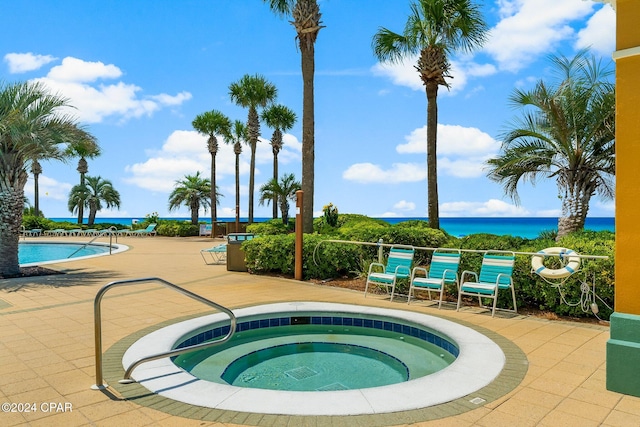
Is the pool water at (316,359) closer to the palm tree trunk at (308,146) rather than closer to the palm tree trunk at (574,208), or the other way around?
the palm tree trunk at (308,146)

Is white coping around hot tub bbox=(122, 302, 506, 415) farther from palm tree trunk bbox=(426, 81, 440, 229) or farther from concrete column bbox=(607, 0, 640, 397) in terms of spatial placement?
palm tree trunk bbox=(426, 81, 440, 229)

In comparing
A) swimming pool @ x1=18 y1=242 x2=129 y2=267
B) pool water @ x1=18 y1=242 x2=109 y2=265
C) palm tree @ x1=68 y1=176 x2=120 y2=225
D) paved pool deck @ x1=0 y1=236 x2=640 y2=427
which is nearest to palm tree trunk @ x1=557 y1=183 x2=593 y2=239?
paved pool deck @ x1=0 y1=236 x2=640 y2=427

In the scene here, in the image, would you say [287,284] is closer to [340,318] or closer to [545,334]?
[340,318]

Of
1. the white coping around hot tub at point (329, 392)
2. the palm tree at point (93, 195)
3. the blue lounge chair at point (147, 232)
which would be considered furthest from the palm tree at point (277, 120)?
the white coping around hot tub at point (329, 392)

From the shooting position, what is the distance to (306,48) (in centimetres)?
1392

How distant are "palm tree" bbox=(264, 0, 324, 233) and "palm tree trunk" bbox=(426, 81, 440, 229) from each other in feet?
15.3

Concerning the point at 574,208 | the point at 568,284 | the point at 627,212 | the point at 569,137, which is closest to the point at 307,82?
the point at 569,137

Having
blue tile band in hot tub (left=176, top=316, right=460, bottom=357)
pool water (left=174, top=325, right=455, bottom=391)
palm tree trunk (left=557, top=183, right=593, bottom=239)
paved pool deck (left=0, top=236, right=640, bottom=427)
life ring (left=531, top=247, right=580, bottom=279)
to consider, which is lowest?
pool water (left=174, top=325, right=455, bottom=391)

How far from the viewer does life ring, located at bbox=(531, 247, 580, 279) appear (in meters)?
6.23

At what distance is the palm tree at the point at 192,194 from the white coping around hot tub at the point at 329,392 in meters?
29.9

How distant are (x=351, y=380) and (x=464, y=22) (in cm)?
1398

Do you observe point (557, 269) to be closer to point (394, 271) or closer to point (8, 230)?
point (394, 271)

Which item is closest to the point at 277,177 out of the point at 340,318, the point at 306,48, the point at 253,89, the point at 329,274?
the point at 253,89

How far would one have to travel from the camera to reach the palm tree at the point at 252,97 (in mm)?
29453
